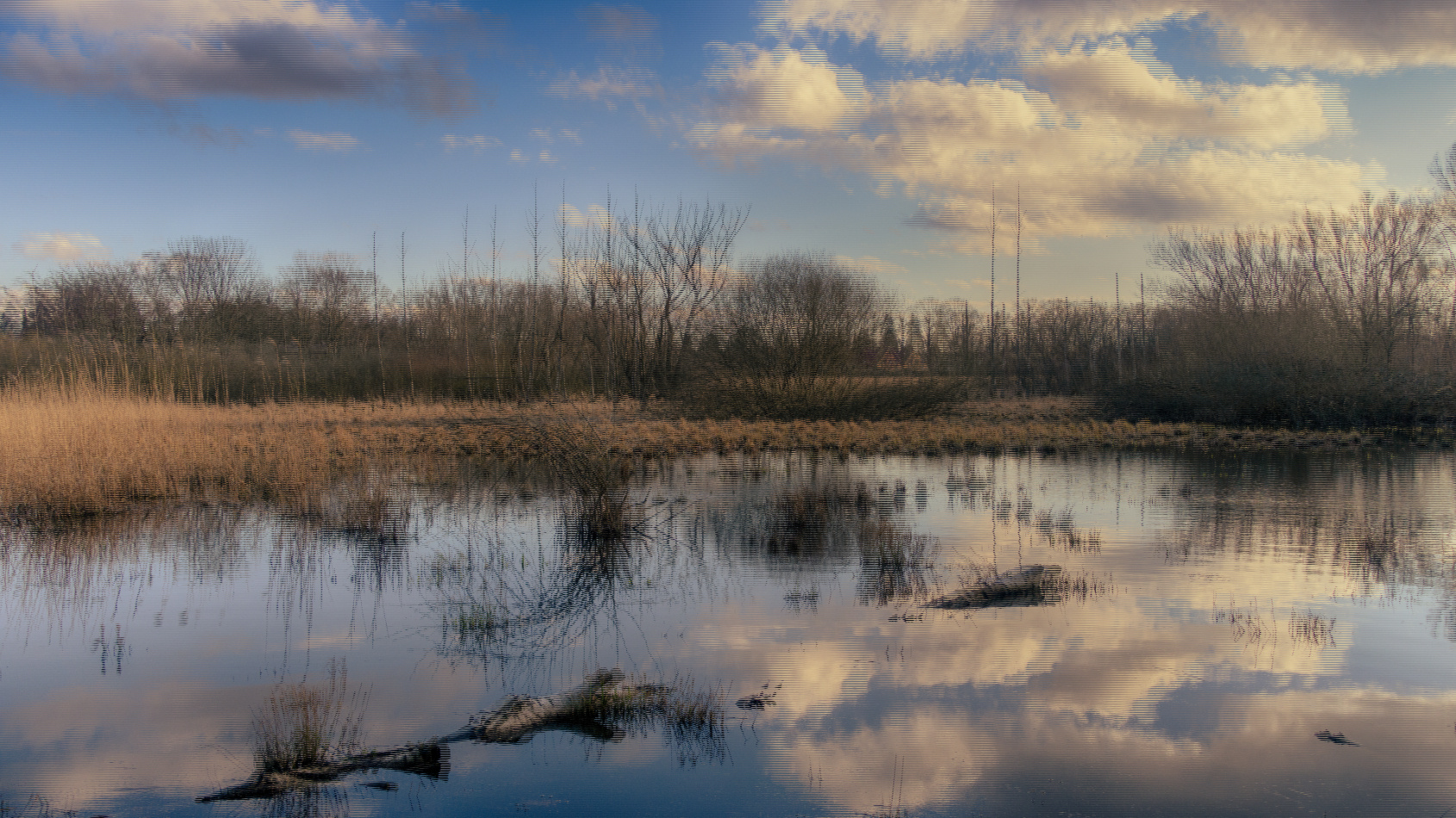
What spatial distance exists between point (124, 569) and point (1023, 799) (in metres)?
8.25

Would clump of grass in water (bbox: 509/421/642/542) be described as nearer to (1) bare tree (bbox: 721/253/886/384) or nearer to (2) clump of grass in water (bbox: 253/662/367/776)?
(2) clump of grass in water (bbox: 253/662/367/776)

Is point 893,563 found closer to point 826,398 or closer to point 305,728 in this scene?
point 305,728

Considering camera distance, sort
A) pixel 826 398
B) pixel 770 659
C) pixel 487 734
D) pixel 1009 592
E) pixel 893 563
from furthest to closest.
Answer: pixel 826 398 → pixel 893 563 → pixel 1009 592 → pixel 770 659 → pixel 487 734

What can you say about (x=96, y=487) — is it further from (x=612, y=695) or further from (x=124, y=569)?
(x=612, y=695)

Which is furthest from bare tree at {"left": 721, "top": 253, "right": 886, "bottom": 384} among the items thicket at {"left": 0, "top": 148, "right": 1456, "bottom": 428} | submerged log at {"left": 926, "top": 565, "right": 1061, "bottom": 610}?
submerged log at {"left": 926, "top": 565, "right": 1061, "bottom": 610}

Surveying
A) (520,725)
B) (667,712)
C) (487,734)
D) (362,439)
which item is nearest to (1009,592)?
(667,712)

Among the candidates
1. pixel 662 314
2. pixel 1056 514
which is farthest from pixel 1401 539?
pixel 662 314

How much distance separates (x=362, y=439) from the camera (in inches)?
715

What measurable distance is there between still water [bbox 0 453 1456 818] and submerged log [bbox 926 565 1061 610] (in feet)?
0.15

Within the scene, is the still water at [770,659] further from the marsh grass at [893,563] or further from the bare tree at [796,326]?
the bare tree at [796,326]

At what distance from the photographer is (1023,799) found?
11.9 ft

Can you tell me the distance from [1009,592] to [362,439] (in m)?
15.4

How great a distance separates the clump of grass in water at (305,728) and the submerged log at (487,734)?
5cm

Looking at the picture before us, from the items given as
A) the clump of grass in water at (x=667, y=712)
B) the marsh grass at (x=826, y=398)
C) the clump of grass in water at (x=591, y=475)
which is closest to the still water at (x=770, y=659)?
the clump of grass in water at (x=667, y=712)
